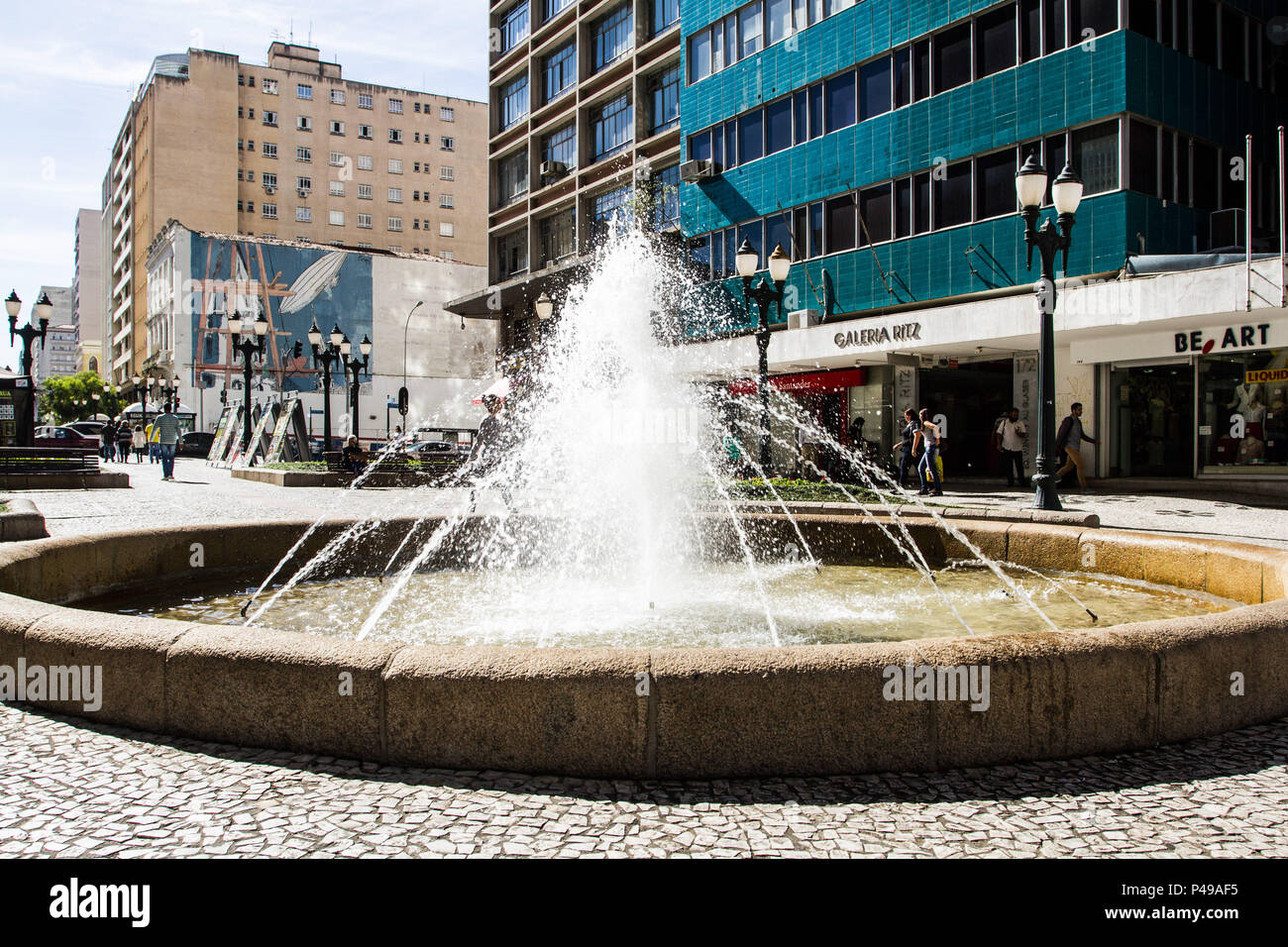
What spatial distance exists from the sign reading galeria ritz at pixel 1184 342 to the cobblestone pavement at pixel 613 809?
53.5 ft

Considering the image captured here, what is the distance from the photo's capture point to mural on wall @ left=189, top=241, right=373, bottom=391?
6219cm

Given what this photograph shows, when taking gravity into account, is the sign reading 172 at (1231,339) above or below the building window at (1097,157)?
below

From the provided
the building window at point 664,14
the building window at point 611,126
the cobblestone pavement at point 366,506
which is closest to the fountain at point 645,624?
the cobblestone pavement at point 366,506

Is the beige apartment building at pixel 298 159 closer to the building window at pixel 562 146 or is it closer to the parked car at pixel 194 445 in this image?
the parked car at pixel 194 445

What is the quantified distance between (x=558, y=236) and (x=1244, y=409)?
30602 millimetres

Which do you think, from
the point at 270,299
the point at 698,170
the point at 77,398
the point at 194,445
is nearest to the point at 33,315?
the point at 698,170

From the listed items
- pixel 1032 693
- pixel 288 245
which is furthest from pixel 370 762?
pixel 288 245

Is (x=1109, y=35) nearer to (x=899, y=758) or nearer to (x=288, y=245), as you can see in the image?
(x=899, y=758)

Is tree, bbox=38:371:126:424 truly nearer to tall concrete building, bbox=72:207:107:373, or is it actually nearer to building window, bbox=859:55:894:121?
tall concrete building, bbox=72:207:107:373

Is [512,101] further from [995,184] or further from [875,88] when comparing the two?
[995,184]

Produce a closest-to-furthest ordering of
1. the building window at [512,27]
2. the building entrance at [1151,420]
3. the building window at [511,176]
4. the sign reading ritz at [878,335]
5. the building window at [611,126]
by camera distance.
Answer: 1. the building entrance at [1151,420]
2. the sign reading ritz at [878,335]
3. the building window at [611,126]
4. the building window at [512,27]
5. the building window at [511,176]

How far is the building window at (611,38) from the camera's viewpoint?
37781 mm

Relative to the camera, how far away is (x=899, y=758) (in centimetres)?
349

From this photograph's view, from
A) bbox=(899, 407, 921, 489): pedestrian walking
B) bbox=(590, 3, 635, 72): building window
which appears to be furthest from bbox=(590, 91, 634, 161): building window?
bbox=(899, 407, 921, 489): pedestrian walking
